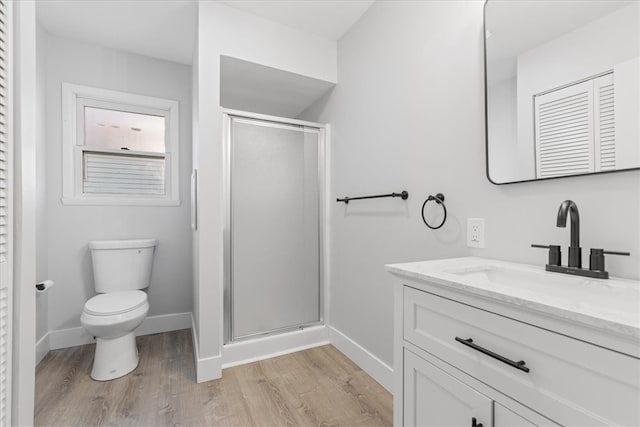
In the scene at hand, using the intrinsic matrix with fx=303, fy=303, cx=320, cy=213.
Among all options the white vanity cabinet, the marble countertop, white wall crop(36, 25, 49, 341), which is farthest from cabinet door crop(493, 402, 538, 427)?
white wall crop(36, 25, 49, 341)

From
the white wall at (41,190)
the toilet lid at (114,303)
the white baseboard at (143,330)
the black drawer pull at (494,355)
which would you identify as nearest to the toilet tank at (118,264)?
the toilet lid at (114,303)

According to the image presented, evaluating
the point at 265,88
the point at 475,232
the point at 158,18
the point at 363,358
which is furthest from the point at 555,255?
the point at 158,18

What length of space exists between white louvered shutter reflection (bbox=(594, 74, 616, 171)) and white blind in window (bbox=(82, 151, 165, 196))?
9.48 feet

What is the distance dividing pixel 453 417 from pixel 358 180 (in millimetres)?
1489

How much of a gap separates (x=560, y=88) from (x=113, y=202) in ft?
9.64

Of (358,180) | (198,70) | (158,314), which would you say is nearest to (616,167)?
(358,180)

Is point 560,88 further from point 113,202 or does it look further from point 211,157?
point 113,202

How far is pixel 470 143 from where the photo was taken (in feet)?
4.43

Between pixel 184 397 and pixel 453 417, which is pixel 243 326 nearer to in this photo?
pixel 184 397

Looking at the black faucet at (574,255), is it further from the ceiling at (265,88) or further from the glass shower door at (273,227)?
the ceiling at (265,88)

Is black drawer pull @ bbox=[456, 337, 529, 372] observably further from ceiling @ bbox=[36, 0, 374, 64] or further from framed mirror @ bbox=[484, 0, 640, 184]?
ceiling @ bbox=[36, 0, 374, 64]

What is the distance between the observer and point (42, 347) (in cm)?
218

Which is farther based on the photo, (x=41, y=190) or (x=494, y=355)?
(x=41, y=190)

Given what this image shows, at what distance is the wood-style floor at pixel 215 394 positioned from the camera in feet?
5.04
